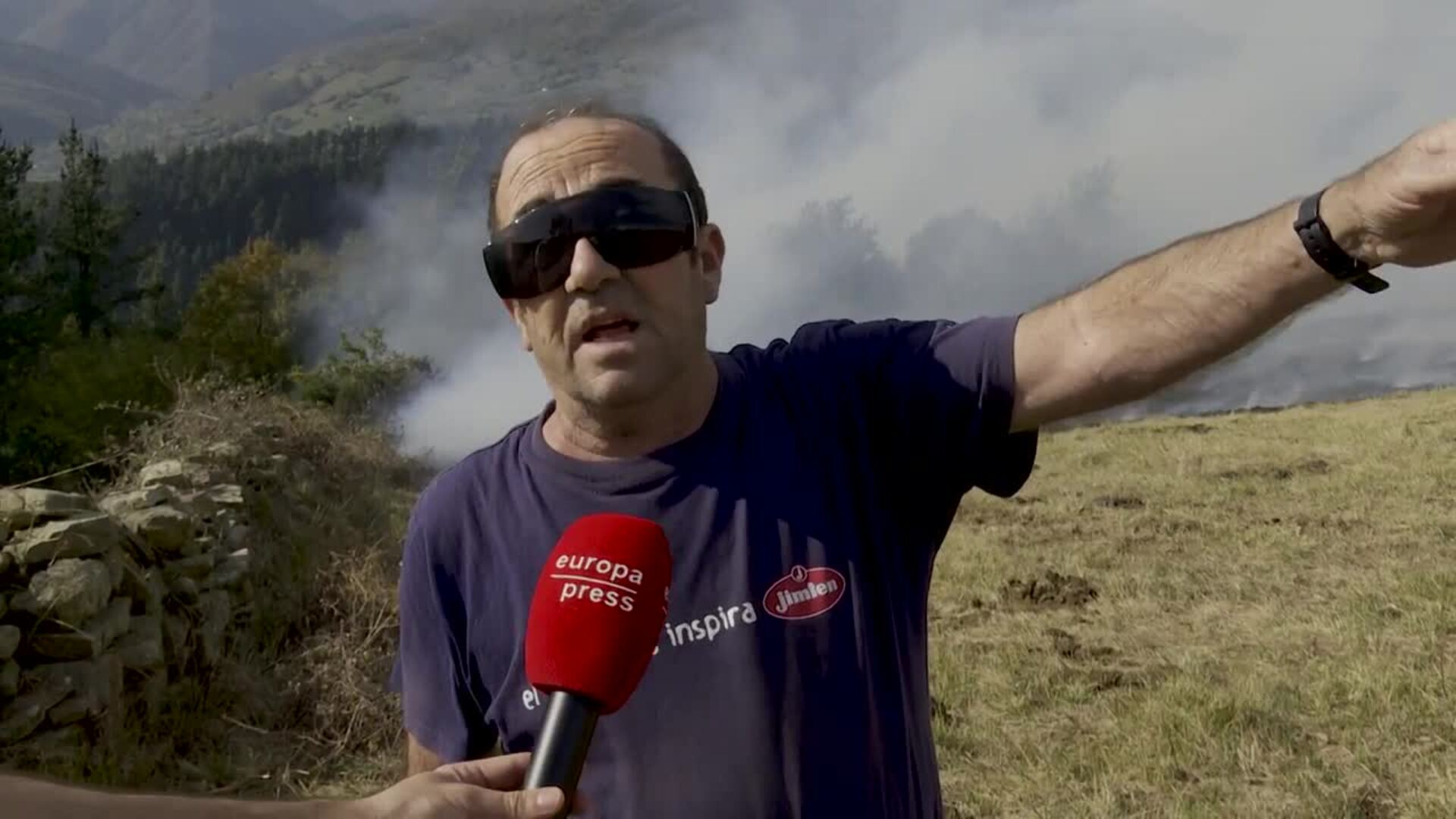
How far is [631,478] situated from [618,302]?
0.34 meters

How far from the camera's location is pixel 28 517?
6750 millimetres

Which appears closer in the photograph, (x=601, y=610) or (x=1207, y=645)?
(x=601, y=610)

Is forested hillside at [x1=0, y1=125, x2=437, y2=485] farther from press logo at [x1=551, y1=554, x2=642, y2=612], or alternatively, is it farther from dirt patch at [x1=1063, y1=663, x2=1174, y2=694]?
press logo at [x1=551, y1=554, x2=642, y2=612]

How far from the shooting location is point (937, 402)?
2307 mm

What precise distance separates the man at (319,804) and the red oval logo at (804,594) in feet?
2.52

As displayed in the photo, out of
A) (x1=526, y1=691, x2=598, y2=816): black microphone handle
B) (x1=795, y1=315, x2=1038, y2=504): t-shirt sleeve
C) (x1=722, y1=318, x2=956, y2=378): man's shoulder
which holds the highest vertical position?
(x1=722, y1=318, x2=956, y2=378): man's shoulder

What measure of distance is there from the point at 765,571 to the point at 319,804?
1.00 m

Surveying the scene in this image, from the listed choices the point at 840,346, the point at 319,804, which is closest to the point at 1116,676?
the point at 840,346

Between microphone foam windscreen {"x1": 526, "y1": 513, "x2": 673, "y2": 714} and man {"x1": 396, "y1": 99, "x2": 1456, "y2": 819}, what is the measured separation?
0.27m

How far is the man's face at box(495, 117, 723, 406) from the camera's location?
228 centimetres

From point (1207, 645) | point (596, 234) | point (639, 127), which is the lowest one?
point (1207, 645)

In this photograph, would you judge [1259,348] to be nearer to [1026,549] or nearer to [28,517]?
[28,517]

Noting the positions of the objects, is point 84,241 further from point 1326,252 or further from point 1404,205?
point 1404,205

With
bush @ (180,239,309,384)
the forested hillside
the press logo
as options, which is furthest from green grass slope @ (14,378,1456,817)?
bush @ (180,239,309,384)
